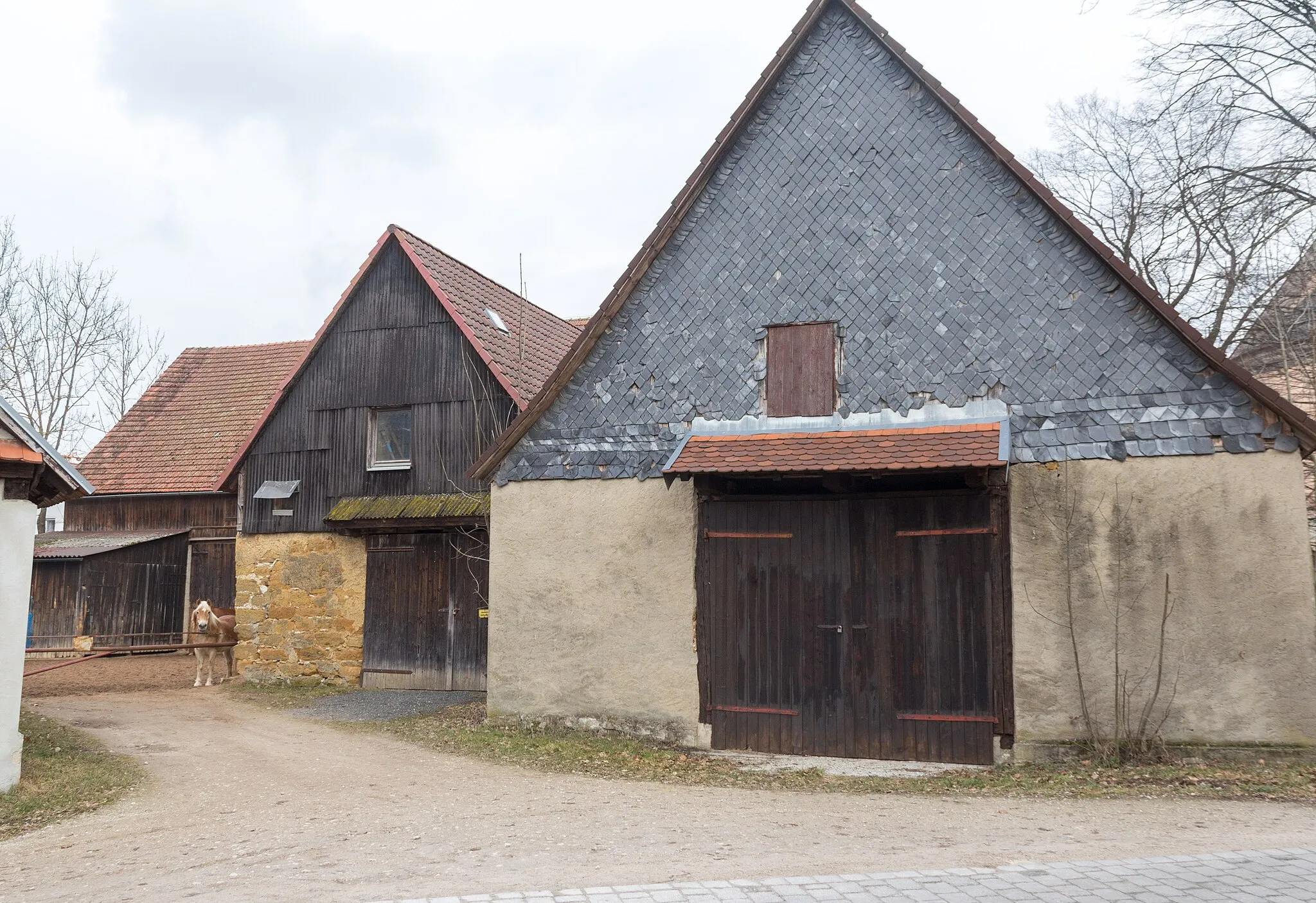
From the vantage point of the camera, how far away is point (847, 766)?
9984 millimetres

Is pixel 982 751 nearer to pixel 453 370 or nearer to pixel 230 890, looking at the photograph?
pixel 230 890

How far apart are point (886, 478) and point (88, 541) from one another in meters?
18.1

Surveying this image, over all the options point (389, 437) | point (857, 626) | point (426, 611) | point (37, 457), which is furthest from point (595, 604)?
point (389, 437)

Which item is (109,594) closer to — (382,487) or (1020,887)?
(382,487)

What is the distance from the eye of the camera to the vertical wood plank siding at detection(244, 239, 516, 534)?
15875 mm

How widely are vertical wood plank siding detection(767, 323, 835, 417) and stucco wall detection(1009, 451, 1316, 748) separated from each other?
2074mm

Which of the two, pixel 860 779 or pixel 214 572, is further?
pixel 214 572

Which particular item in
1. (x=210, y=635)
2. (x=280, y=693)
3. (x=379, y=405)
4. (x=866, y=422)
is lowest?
(x=280, y=693)

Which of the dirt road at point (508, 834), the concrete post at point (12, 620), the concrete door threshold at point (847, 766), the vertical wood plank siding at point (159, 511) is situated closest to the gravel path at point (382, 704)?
the dirt road at point (508, 834)

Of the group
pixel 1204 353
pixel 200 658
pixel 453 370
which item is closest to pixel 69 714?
pixel 200 658

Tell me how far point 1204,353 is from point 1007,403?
175 centimetres

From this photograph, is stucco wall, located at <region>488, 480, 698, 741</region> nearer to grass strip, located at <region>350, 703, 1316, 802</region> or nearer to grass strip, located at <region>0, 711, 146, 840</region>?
grass strip, located at <region>350, 703, 1316, 802</region>

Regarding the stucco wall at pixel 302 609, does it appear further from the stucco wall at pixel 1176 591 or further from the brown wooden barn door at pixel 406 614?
the stucco wall at pixel 1176 591

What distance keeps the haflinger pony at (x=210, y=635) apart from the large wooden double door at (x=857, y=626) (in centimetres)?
985
